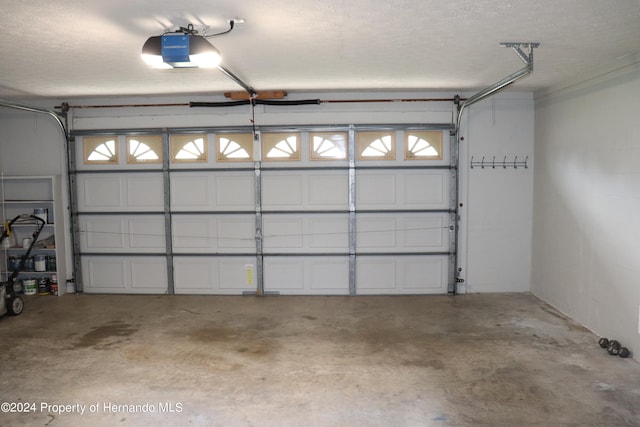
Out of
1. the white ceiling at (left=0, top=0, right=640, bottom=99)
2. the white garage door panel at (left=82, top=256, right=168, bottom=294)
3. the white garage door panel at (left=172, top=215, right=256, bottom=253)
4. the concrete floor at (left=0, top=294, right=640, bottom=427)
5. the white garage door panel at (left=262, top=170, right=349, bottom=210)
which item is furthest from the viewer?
the white garage door panel at (left=82, top=256, right=168, bottom=294)

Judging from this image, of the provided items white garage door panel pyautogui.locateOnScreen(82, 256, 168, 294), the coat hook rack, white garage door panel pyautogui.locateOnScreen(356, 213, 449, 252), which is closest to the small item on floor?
white garage door panel pyautogui.locateOnScreen(356, 213, 449, 252)

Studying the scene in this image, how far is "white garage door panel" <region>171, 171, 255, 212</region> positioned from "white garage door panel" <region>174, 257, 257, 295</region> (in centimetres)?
78

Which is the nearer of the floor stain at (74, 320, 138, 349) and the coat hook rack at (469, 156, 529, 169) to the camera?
the floor stain at (74, 320, 138, 349)

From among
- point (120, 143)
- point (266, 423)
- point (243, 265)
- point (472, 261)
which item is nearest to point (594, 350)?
point (472, 261)

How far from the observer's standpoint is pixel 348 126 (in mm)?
6789

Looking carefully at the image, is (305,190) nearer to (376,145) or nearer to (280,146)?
(280,146)

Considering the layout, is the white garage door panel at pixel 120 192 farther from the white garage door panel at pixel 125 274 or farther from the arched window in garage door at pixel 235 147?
the arched window in garage door at pixel 235 147

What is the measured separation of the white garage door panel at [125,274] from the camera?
7172 millimetres

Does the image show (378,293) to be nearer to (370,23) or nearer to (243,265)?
(243,265)

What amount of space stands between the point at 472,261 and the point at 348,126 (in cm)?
266

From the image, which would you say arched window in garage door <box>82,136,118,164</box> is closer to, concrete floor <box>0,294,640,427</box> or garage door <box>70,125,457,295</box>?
garage door <box>70,125,457,295</box>

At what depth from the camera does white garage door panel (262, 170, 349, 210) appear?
6.91 metres

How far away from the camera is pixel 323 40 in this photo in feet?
13.2

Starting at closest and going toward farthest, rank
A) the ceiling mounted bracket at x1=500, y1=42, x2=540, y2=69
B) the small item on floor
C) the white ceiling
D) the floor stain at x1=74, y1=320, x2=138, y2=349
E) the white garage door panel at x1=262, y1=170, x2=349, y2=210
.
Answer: the white ceiling → the ceiling mounted bracket at x1=500, y1=42, x2=540, y2=69 → the small item on floor → the floor stain at x1=74, y1=320, x2=138, y2=349 → the white garage door panel at x1=262, y1=170, x2=349, y2=210
